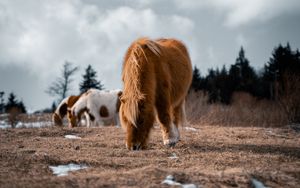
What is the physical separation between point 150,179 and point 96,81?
48270 mm

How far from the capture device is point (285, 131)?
12469 millimetres

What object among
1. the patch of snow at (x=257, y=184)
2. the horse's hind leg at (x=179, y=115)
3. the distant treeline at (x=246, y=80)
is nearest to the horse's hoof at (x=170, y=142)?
the horse's hind leg at (x=179, y=115)

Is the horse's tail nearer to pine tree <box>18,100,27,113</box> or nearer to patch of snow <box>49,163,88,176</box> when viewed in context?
patch of snow <box>49,163,88,176</box>

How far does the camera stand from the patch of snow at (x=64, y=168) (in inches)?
216

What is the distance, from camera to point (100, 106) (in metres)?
20.0

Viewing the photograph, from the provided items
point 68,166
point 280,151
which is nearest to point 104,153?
point 68,166

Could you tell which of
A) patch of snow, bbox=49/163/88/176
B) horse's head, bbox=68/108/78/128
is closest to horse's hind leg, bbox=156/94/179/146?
patch of snow, bbox=49/163/88/176

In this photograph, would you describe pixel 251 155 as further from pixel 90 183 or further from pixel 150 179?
pixel 90 183

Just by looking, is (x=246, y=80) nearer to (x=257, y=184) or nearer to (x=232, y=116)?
(x=232, y=116)

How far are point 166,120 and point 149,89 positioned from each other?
3.04ft

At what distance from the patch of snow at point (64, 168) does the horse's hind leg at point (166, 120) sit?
2.82 metres

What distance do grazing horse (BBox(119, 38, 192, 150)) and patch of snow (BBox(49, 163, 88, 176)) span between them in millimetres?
1856

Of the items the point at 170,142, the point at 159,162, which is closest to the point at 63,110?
the point at 170,142

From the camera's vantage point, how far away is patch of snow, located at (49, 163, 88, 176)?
5.49m
